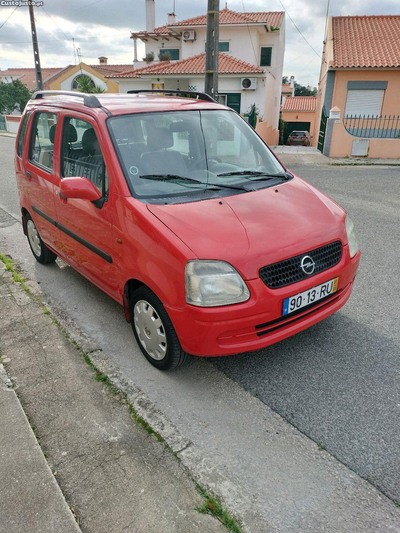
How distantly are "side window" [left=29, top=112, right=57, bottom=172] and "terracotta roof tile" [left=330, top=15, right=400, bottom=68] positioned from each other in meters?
19.4

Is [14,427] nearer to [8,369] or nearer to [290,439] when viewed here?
[8,369]

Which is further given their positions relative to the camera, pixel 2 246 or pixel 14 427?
pixel 2 246

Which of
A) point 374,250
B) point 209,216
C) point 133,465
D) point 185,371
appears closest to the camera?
point 133,465

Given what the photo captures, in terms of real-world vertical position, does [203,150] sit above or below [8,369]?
above

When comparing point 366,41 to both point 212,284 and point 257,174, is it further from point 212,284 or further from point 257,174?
point 212,284

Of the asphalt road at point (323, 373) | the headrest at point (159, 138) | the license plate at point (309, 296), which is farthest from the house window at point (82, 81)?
the license plate at point (309, 296)

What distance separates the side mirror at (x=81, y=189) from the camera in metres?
3.30

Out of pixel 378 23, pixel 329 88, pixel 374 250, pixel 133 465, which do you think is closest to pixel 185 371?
pixel 133 465

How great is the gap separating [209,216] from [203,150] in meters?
1.02

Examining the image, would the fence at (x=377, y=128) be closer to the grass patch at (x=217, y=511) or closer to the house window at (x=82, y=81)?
the grass patch at (x=217, y=511)

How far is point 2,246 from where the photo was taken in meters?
6.13

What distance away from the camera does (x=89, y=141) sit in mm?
3559

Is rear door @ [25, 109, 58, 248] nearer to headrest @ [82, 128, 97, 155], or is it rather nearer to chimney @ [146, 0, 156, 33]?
headrest @ [82, 128, 97, 155]

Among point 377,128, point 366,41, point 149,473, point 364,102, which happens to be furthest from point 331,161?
point 149,473
